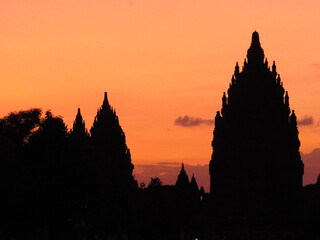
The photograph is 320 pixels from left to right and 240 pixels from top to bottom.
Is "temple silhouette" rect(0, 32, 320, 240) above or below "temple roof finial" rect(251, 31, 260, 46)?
below

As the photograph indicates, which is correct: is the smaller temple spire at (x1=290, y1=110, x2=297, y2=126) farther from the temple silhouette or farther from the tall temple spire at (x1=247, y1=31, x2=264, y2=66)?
the tall temple spire at (x1=247, y1=31, x2=264, y2=66)

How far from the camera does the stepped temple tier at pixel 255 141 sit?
154750mm

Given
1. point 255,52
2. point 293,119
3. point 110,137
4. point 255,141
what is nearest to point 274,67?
point 255,52

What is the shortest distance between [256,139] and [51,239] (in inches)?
3115

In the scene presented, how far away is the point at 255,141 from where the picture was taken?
159250 millimetres

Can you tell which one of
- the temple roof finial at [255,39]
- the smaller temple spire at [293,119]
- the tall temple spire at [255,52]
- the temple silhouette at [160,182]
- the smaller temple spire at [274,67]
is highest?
the temple roof finial at [255,39]

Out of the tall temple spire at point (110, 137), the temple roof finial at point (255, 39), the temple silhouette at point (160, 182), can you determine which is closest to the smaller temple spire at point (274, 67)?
the temple silhouette at point (160, 182)

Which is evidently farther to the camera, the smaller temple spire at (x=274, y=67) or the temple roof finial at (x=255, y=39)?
the temple roof finial at (x=255, y=39)

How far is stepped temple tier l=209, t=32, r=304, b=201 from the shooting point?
154750 mm

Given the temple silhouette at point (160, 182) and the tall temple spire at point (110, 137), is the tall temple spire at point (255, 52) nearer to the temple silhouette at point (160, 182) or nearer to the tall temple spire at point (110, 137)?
the temple silhouette at point (160, 182)

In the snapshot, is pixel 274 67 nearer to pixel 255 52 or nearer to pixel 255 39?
pixel 255 52

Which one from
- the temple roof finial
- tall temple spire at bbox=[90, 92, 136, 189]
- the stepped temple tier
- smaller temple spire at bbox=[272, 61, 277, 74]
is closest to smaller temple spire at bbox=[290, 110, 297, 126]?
the stepped temple tier

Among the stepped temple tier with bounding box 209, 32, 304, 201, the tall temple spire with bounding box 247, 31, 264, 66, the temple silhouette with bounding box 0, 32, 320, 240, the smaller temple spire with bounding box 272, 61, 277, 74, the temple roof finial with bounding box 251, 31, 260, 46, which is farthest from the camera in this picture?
the temple roof finial with bounding box 251, 31, 260, 46

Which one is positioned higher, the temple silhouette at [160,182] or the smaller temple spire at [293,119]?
the smaller temple spire at [293,119]
